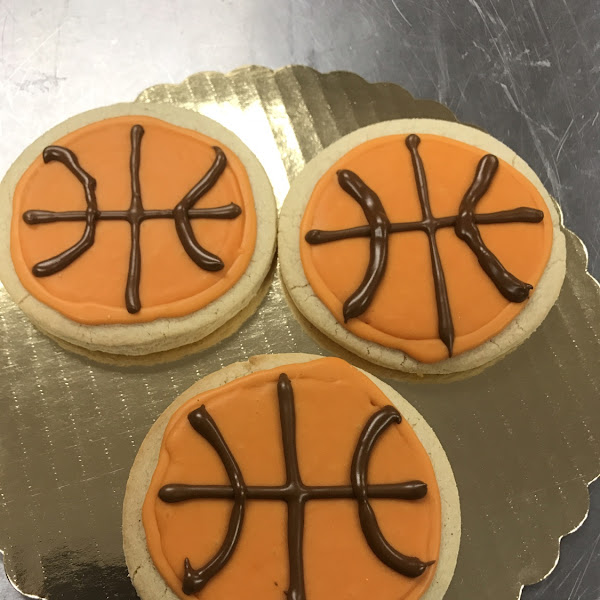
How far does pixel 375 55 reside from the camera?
11.2ft

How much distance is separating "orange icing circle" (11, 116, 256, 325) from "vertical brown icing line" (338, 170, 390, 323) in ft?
1.48

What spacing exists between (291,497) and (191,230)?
1.14 m

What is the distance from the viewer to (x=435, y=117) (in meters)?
2.95

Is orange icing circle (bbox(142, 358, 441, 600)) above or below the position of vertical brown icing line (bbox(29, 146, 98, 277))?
below

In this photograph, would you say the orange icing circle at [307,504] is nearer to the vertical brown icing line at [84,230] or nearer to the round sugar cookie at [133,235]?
the round sugar cookie at [133,235]

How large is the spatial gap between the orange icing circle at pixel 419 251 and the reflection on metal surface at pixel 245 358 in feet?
0.98

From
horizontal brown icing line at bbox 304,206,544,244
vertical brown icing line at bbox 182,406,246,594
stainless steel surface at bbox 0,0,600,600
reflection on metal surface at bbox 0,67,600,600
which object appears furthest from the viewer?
stainless steel surface at bbox 0,0,600,600

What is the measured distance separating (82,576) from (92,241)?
1.35 metres

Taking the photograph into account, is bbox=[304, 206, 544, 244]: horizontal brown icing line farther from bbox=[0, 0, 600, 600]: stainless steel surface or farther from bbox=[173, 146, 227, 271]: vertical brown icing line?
bbox=[0, 0, 600, 600]: stainless steel surface

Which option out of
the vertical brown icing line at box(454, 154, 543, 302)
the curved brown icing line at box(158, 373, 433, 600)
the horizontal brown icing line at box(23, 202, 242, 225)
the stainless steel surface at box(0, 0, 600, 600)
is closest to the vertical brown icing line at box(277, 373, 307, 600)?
the curved brown icing line at box(158, 373, 433, 600)

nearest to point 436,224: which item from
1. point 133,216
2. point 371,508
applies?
point 371,508

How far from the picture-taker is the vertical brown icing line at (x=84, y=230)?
2340mm

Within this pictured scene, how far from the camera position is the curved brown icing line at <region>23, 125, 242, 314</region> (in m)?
2.34

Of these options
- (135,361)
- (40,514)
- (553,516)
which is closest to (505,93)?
(553,516)
